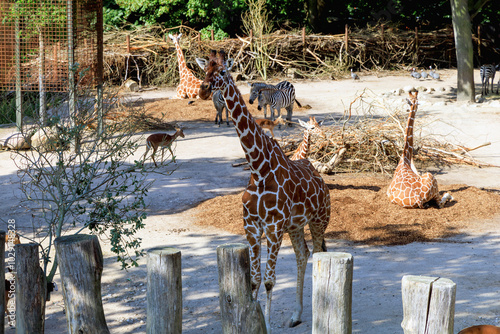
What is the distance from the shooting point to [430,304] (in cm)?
257

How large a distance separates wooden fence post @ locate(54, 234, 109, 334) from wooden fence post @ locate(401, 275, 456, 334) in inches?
67.5

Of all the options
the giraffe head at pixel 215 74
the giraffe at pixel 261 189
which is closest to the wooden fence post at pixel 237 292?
the giraffe at pixel 261 189

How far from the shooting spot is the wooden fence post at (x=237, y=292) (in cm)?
297

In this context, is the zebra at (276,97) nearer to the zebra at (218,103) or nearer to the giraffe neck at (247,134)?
the zebra at (218,103)

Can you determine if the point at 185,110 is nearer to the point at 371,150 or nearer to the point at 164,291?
the point at 371,150

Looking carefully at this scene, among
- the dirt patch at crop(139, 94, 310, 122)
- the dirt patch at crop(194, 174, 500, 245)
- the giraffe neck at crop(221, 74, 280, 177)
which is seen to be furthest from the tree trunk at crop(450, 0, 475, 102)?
the giraffe neck at crop(221, 74, 280, 177)

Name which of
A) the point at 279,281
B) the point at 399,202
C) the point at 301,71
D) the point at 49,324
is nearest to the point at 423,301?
the point at 279,281

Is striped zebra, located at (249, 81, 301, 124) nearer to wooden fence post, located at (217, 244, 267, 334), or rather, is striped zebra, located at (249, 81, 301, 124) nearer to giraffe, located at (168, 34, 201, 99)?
giraffe, located at (168, 34, 201, 99)

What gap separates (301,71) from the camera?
71.3ft

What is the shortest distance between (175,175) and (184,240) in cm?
294

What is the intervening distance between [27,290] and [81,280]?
458 mm

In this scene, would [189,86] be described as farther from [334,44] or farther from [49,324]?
[49,324]

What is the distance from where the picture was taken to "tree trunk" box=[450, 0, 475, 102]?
15.9m

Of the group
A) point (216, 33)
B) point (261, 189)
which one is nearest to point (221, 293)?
point (261, 189)
